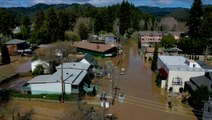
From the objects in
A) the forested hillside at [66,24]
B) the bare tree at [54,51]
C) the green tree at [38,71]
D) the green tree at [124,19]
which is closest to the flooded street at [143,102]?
the bare tree at [54,51]

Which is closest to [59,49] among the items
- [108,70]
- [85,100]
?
[108,70]

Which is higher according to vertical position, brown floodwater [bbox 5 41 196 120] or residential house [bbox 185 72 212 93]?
residential house [bbox 185 72 212 93]

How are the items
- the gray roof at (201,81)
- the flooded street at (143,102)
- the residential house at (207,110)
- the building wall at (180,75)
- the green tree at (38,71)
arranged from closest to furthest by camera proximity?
the residential house at (207,110), the flooded street at (143,102), the gray roof at (201,81), the building wall at (180,75), the green tree at (38,71)

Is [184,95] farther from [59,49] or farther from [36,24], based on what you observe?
[36,24]

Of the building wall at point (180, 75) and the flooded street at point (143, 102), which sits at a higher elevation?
the building wall at point (180, 75)

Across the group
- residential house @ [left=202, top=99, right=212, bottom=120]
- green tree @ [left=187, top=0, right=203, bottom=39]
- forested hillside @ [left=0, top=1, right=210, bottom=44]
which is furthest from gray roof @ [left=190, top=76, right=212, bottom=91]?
forested hillside @ [left=0, top=1, right=210, bottom=44]

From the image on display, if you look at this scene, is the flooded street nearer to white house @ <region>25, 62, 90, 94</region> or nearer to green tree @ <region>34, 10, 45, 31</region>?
white house @ <region>25, 62, 90, 94</region>

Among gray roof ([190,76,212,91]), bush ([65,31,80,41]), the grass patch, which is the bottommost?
the grass patch

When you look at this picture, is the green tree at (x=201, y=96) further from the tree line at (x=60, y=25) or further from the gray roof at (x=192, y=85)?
the tree line at (x=60, y=25)
